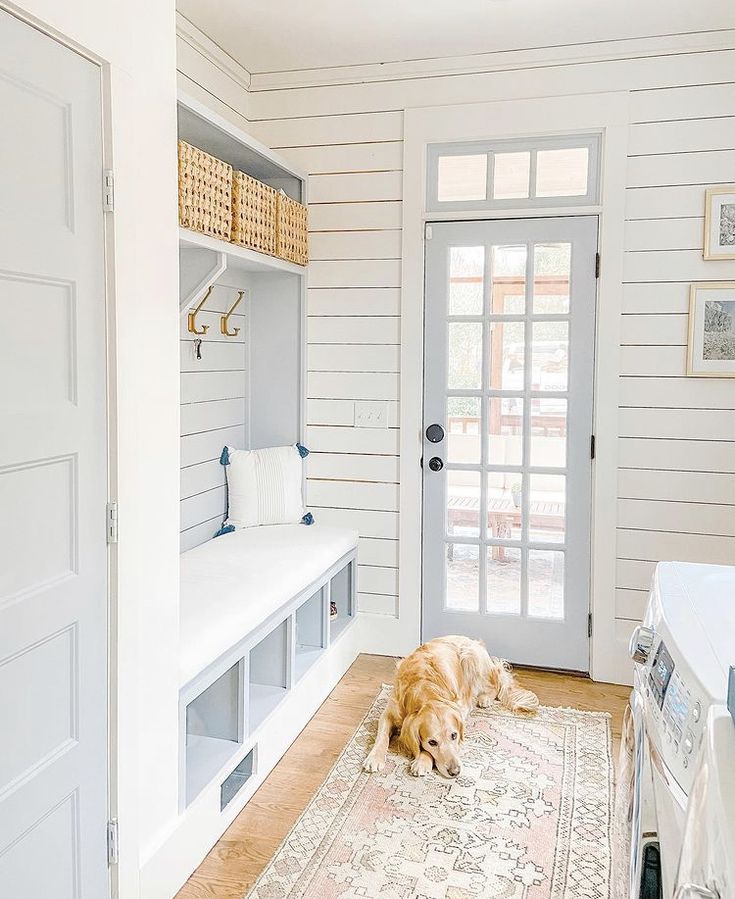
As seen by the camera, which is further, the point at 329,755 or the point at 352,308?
the point at 352,308

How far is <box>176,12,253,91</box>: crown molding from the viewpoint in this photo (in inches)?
121

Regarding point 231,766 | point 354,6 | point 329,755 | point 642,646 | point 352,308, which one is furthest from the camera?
point 352,308

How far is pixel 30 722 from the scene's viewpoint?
1.56 m

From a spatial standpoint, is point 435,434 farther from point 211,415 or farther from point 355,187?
point 355,187

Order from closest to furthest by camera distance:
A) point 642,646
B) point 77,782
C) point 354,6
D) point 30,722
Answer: point 642,646 → point 30,722 → point 77,782 → point 354,6

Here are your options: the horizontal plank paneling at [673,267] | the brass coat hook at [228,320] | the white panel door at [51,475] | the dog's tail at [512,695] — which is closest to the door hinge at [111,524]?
the white panel door at [51,475]

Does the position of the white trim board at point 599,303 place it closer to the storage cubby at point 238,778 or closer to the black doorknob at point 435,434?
the black doorknob at point 435,434

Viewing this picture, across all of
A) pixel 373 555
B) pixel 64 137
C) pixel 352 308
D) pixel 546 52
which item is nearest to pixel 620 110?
pixel 546 52

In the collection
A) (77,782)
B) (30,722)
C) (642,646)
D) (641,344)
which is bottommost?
(77,782)

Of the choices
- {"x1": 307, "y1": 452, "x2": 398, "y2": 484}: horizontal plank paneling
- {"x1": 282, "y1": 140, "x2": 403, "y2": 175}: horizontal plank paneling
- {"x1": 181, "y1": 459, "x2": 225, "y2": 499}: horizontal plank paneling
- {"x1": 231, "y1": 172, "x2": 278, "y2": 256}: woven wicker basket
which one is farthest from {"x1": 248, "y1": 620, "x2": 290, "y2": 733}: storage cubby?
{"x1": 282, "y1": 140, "x2": 403, "y2": 175}: horizontal plank paneling

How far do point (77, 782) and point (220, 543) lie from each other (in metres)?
1.58

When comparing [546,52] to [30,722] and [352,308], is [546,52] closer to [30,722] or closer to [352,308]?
[352,308]

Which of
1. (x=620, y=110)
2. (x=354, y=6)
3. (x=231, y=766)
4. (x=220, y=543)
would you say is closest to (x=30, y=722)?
(x=231, y=766)

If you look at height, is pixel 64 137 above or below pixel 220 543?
above
